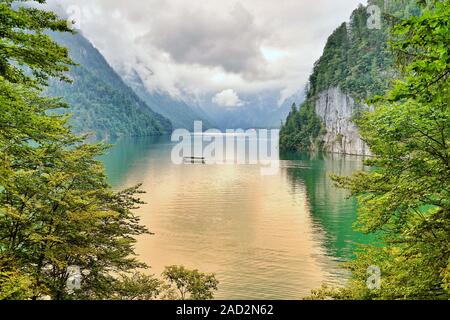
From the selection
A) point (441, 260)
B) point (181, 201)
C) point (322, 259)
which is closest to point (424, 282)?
point (441, 260)

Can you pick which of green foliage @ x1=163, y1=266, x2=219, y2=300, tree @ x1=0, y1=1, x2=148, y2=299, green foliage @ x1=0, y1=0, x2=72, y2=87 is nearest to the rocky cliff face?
green foliage @ x1=163, y1=266, x2=219, y2=300

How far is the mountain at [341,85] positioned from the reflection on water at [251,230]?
252 ft

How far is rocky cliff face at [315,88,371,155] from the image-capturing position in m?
146

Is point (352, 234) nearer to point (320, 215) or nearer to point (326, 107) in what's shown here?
point (320, 215)

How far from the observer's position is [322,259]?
116 ft

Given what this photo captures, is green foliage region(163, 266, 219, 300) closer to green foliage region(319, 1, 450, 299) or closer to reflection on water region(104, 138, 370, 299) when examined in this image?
reflection on water region(104, 138, 370, 299)

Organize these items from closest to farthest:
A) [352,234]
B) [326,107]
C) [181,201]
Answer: [352,234] → [181,201] → [326,107]

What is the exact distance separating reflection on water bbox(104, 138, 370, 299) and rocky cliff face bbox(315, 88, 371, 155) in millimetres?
67174

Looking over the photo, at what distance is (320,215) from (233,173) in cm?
4196

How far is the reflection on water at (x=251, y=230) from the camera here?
3131 cm

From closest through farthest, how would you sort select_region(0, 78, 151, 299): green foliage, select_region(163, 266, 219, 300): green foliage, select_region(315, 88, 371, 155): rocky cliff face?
select_region(0, 78, 151, 299): green foliage < select_region(163, 266, 219, 300): green foliage < select_region(315, 88, 371, 155): rocky cliff face

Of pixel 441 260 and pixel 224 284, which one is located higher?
pixel 441 260

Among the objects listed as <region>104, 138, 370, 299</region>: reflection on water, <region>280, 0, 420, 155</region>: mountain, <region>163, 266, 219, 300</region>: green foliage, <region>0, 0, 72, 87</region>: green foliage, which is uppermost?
<region>280, 0, 420, 155</region>: mountain
